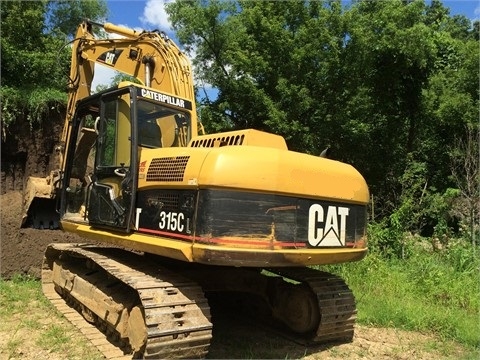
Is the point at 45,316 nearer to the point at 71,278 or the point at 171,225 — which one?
the point at 71,278

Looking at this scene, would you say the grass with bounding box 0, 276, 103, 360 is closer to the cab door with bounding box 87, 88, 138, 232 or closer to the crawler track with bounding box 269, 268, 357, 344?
the cab door with bounding box 87, 88, 138, 232

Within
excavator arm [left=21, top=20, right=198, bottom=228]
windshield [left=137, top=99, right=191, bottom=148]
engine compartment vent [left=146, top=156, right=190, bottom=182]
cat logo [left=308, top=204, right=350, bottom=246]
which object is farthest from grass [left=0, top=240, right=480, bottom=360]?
windshield [left=137, top=99, right=191, bottom=148]

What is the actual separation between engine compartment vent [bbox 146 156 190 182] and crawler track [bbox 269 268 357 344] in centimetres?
190

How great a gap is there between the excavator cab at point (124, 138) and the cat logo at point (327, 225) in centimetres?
174

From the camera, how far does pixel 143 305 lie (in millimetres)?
3859

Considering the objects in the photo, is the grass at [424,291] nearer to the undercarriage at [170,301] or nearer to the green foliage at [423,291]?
the green foliage at [423,291]

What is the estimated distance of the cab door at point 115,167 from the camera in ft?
15.6

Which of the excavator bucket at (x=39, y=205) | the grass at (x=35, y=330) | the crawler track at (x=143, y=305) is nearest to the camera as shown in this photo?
Answer: the crawler track at (x=143, y=305)

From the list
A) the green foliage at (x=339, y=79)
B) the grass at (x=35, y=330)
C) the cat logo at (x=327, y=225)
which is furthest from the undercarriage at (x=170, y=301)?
the green foliage at (x=339, y=79)

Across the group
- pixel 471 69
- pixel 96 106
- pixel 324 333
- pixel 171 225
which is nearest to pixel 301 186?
pixel 171 225

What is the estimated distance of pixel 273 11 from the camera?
16781 millimetres

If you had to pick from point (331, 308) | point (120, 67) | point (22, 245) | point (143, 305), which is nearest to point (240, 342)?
point (331, 308)

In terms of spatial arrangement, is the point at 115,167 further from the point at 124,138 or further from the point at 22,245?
the point at 22,245

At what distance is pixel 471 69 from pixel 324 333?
1735cm
